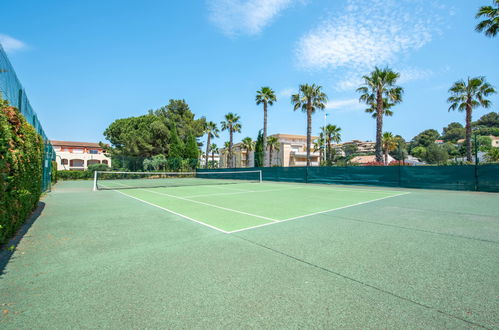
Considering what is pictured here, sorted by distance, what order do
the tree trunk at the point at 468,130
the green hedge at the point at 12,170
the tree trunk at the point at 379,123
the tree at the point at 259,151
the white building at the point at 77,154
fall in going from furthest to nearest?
the white building at the point at 77,154 → the tree at the point at 259,151 → the tree trunk at the point at 468,130 → the tree trunk at the point at 379,123 → the green hedge at the point at 12,170

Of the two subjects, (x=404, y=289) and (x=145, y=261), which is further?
(x=145, y=261)

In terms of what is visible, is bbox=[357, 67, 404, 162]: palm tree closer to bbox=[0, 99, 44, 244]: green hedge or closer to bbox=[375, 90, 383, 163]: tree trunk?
bbox=[375, 90, 383, 163]: tree trunk

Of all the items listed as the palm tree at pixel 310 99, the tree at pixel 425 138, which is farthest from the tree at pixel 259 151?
the tree at pixel 425 138

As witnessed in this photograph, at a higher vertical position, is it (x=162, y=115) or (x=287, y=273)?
(x=162, y=115)

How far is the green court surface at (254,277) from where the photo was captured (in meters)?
2.23

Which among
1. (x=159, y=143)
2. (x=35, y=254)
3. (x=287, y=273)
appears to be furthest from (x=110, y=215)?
(x=159, y=143)

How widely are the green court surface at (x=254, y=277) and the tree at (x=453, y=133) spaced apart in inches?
5561

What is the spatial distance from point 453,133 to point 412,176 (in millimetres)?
131951

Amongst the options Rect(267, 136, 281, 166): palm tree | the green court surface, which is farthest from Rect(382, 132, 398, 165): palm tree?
the green court surface

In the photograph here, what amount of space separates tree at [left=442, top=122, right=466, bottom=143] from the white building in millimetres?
141466

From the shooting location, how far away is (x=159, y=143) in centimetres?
4016

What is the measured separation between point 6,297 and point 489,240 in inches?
283

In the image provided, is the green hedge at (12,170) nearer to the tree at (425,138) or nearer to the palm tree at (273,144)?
the palm tree at (273,144)

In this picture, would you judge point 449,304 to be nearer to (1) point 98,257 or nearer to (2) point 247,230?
(2) point 247,230
